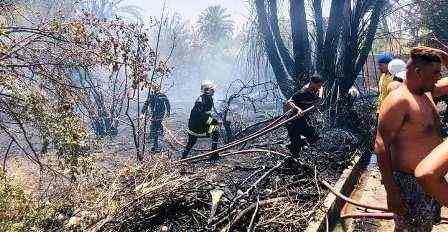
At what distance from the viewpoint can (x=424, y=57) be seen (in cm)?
304

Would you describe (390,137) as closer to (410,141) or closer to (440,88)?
(410,141)

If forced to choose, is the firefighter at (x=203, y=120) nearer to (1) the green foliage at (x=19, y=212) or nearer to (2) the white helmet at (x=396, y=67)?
(2) the white helmet at (x=396, y=67)

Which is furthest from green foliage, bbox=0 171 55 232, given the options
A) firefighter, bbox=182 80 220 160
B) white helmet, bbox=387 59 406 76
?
white helmet, bbox=387 59 406 76

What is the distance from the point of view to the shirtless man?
310cm

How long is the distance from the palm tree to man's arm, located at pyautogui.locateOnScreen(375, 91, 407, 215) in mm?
62227

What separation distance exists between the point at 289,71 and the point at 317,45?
1.10 meters

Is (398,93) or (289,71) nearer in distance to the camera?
(398,93)

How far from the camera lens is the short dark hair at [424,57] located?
304cm

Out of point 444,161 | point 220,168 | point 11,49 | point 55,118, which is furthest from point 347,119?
point 444,161

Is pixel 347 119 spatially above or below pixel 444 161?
below

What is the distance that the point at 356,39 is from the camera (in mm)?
11180

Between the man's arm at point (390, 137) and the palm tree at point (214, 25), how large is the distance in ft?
204

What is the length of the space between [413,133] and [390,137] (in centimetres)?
17

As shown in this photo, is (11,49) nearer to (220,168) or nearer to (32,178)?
(220,168)
